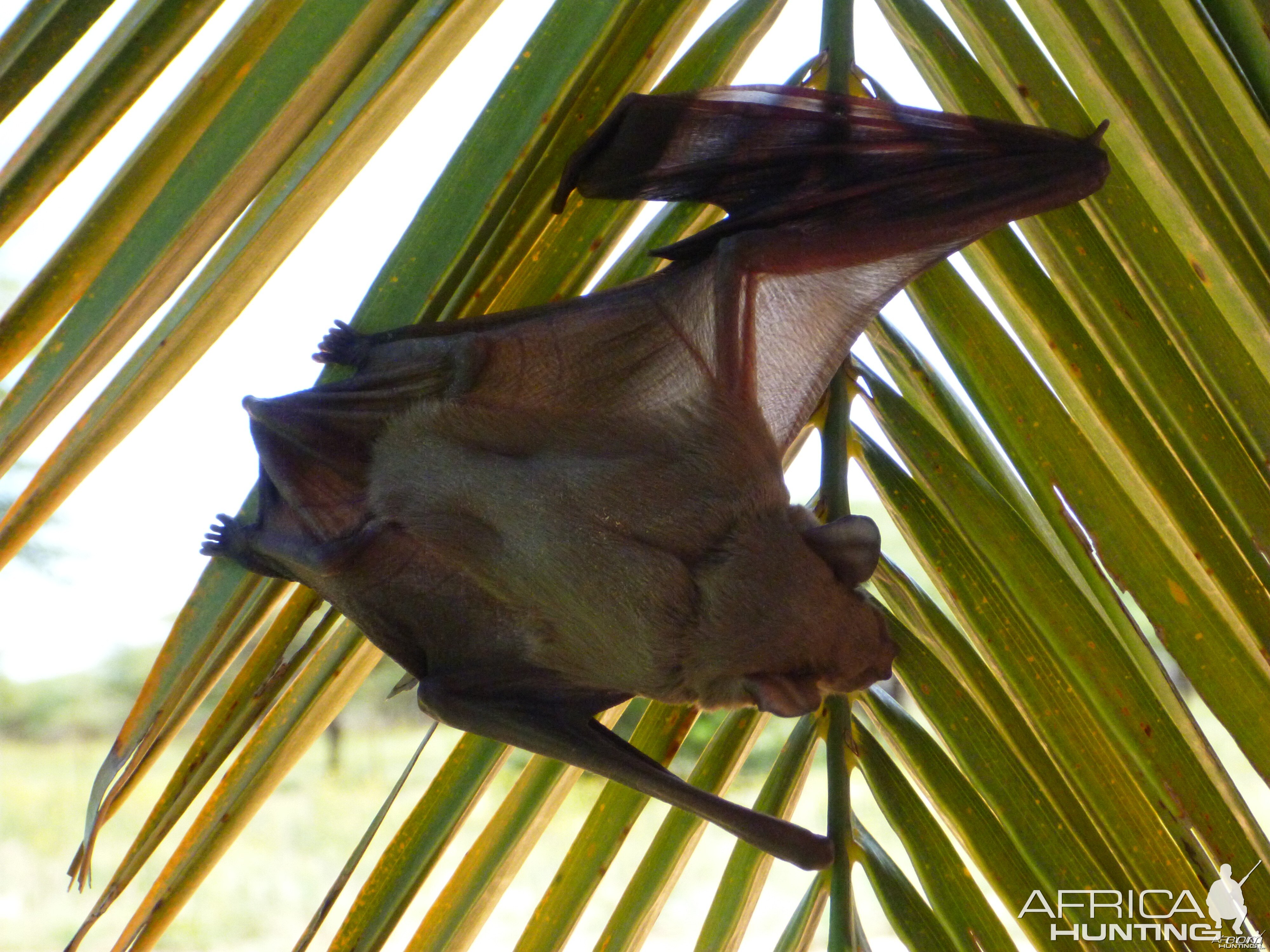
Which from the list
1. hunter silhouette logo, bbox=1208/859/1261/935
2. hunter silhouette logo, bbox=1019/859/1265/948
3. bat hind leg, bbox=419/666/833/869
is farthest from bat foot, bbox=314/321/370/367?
hunter silhouette logo, bbox=1208/859/1261/935

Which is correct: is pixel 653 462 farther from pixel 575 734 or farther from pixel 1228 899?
pixel 1228 899

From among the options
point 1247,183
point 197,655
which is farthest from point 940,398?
point 197,655

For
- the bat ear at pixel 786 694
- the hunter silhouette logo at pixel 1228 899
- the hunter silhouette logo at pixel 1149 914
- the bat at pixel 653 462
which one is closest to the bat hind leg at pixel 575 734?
the bat at pixel 653 462

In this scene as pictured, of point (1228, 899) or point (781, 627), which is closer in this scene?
point (1228, 899)

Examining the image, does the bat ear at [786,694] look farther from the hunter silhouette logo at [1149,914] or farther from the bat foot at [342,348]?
the bat foot at [342,348]

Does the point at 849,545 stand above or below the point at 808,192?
below

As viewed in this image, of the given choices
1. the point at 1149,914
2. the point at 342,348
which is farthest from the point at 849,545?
the point at 342,348
